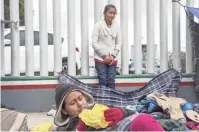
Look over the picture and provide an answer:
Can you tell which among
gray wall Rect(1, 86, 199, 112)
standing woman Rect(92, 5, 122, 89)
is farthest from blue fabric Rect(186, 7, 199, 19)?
gray wall Rect(1, 86, 199, 112)

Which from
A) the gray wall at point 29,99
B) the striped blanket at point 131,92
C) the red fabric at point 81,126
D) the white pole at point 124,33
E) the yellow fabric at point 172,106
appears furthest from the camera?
the white pole at point 124,33

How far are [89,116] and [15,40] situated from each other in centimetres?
315

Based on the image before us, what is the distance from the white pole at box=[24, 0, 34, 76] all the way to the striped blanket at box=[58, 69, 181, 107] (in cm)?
41

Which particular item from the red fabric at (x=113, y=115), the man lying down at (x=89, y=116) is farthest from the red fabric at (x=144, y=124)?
the red fabric at (x=113, y=115)

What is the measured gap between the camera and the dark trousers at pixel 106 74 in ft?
16.3

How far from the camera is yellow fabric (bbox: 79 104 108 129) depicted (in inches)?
79.9

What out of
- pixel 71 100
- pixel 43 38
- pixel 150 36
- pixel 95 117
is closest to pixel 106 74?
pixel 150 36

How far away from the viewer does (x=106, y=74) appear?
16.4 ft

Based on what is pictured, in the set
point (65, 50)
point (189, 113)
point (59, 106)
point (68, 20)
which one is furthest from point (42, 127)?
point (65, 50)

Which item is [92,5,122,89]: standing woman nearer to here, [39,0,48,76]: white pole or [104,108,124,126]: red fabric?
[39,0,48,76]: white pole

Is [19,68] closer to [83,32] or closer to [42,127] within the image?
[83,32]

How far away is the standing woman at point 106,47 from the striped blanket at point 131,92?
0.62ft

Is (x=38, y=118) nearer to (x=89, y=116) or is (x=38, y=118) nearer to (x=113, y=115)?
(x=89, y=116)

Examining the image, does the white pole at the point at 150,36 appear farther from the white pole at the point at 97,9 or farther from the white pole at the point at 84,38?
the white pole at the point at 84,38
